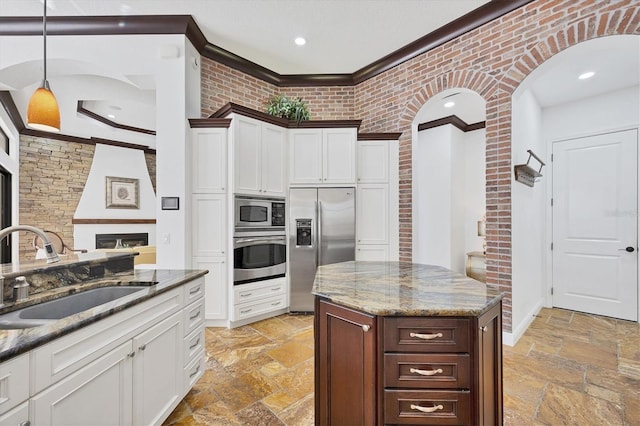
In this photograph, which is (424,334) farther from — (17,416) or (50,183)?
(50,183)

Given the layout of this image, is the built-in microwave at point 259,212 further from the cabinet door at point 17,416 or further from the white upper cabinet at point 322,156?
the cabinet door at point 17,416

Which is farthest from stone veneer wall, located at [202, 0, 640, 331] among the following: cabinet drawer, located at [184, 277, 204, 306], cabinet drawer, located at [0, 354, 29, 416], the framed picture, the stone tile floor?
the framed picture

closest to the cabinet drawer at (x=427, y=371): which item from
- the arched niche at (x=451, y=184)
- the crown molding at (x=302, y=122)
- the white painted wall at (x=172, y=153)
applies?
the white painted wall at (x=172, y=153)

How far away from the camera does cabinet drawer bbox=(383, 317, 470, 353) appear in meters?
1.26

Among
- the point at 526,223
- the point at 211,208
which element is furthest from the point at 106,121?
the point at 526,223

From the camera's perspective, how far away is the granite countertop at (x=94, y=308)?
38.4 inches

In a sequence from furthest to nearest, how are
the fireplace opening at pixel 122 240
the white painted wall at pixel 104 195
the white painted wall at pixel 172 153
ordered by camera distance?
1. the fireplace opening at pixel 122 240
2. the white painted wall at pixel 104 195
3. the white painted wall at pixel 172 153

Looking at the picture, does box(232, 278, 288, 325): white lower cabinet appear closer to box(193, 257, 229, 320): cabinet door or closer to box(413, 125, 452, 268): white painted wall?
box(193, 257, 229, 320): cabinet door

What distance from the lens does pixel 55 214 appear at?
6242 mm

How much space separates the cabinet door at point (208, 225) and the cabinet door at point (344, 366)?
2.12m

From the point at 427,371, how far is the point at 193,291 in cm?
161

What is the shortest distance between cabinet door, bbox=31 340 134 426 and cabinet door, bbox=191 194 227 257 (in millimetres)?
1929

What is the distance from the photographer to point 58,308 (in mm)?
1601

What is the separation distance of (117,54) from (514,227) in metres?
4.65
